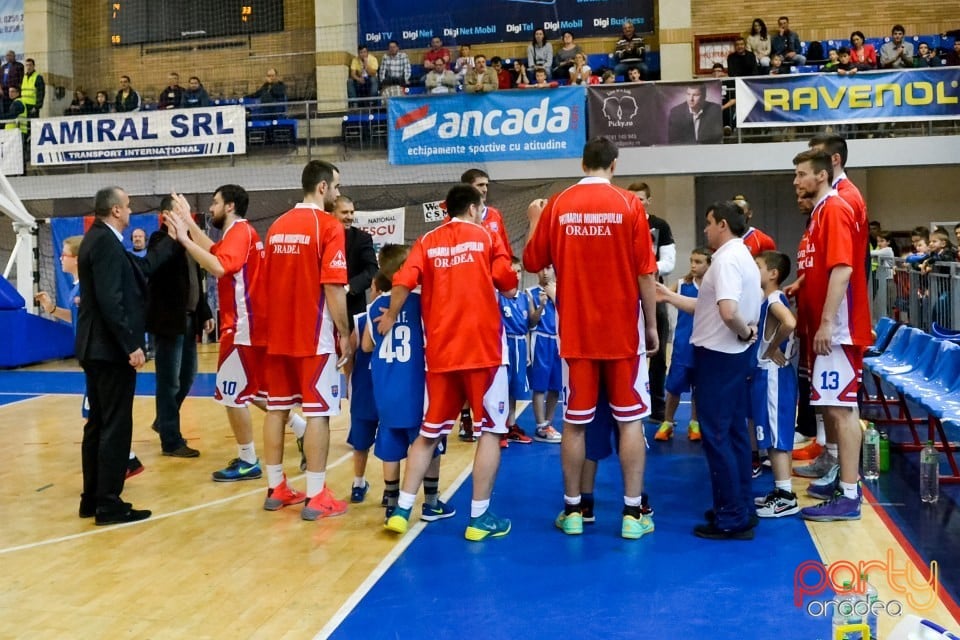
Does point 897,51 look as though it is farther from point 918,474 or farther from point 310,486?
point 310,486

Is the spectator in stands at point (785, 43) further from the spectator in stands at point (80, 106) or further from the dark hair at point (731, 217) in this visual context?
the spectator in stands at point (80, 106)

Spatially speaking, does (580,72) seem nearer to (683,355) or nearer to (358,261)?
(683,355)

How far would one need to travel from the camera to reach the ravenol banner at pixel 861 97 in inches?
492

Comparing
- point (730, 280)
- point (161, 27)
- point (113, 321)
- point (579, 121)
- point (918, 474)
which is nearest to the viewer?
point (730, 280)

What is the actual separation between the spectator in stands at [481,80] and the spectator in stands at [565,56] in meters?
1.45

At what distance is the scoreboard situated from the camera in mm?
18297

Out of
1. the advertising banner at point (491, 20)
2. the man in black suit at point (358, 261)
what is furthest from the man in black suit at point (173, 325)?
the advertising banner at point (491, 20)

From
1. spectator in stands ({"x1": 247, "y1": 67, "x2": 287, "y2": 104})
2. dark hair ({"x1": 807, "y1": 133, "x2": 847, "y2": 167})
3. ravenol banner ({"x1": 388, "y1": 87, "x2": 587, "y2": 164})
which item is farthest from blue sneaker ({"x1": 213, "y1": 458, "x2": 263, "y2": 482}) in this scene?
spectator in stands ({"x1": 247, "y1": 67, "x2": 287, "y2": 104})

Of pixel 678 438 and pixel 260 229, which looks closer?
pixel 678 438

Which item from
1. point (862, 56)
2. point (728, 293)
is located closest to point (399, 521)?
point (728, 293)

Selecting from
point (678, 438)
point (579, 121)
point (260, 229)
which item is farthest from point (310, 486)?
point (260, 229)

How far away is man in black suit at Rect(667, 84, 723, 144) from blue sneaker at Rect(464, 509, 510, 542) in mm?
9329

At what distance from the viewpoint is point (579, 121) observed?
13.0 meters

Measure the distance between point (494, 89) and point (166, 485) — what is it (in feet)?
29.2
